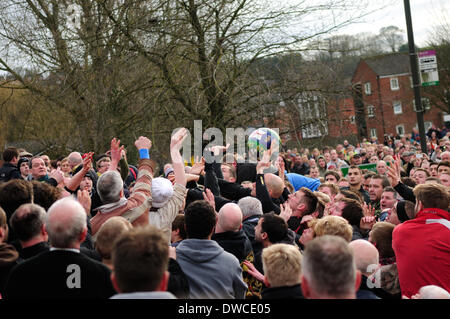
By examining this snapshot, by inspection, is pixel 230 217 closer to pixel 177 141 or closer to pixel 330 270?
pixel 177 141

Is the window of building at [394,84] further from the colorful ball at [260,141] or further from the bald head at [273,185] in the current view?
the bald head at [273,185]

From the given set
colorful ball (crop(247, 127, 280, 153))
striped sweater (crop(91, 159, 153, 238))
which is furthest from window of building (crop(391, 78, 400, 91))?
striped sweater (crop(91, 159, 153, 238))

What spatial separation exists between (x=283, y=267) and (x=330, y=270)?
0.67 metres

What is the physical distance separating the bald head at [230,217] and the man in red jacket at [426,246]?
1351 mm

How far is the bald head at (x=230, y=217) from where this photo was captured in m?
4.15

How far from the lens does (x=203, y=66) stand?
9.07 m

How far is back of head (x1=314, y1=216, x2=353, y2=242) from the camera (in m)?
3.99

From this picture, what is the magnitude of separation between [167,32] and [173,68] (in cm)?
72

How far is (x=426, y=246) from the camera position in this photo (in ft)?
13.5

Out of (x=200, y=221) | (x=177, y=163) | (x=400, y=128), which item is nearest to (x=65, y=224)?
(x=200, y=221)

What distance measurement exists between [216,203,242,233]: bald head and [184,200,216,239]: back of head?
49 centimetres

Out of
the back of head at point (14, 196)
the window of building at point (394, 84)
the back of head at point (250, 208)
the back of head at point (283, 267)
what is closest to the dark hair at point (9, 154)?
the back of head at point (14, 196)

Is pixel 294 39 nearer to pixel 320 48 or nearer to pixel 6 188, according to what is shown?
pixel 320 48
